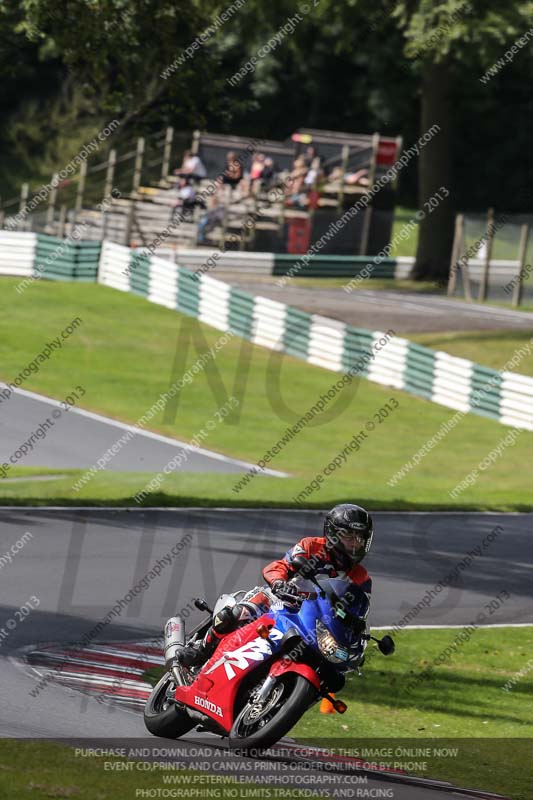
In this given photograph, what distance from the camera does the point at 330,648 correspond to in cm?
821

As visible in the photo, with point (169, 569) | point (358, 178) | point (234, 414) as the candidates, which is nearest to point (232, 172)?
point (358, 178)

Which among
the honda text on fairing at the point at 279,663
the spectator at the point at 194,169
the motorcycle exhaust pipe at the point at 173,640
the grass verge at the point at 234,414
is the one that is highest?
the honda text on fairing at the point at 279,663

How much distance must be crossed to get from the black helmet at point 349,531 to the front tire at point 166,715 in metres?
1.45

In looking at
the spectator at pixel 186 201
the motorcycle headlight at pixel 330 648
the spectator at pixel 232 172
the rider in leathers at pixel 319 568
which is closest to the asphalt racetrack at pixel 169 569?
the rider in leathers at pixel 319 568

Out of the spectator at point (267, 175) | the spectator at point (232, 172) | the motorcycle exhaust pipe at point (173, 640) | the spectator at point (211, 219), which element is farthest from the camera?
the spectator at point (267, 175)

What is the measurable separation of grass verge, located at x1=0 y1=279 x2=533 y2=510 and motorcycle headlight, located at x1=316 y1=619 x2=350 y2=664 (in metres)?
10.2

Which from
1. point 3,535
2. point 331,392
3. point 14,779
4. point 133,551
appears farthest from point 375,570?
point 331,392

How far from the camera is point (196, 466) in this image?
75.7 ft

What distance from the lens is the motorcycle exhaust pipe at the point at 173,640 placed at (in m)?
8.90

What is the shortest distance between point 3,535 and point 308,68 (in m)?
51.4

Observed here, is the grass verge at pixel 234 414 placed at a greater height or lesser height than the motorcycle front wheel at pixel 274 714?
lesser

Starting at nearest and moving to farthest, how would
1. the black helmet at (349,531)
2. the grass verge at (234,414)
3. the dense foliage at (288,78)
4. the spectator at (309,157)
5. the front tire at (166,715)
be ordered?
the black helmet at (349,531)
the front tire at (166,715)
the grass verge at (234,414)
the dense foliage at (288,78)
the spectator at (309,157)

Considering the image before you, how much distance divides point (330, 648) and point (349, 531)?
2.45ft

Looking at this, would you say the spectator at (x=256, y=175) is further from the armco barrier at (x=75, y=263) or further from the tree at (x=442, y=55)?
the armco barrier at (x=75, y=263)
